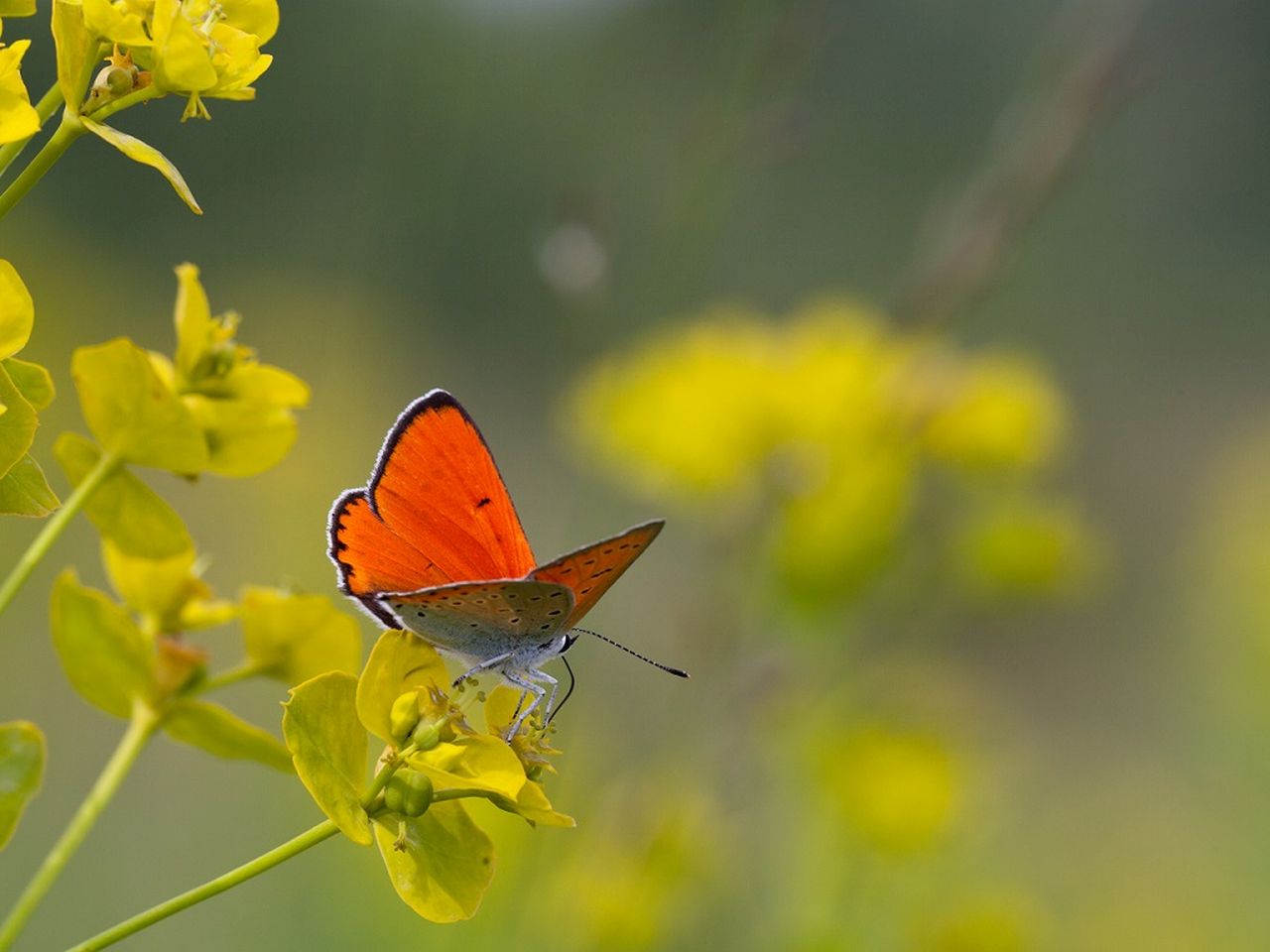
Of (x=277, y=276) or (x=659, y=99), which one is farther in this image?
(x=659, y=99)

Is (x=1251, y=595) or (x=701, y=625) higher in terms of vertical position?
(x=1251, y=595)

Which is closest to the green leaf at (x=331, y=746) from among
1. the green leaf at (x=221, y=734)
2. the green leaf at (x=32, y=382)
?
the green leaf at (x=221, y=734)

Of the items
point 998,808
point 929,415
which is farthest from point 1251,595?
point 929,415

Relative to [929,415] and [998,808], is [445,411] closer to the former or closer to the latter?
[929,415]

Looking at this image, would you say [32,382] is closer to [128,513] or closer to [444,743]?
[128,513]

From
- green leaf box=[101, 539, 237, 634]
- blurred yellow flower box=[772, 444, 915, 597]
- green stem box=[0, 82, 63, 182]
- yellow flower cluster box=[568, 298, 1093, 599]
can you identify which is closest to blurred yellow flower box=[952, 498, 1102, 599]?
yellow flower cluster box=[568, 298, 1093, 599]

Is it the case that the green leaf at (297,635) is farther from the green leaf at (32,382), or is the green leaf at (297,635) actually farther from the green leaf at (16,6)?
the green leaf at (16,6)
